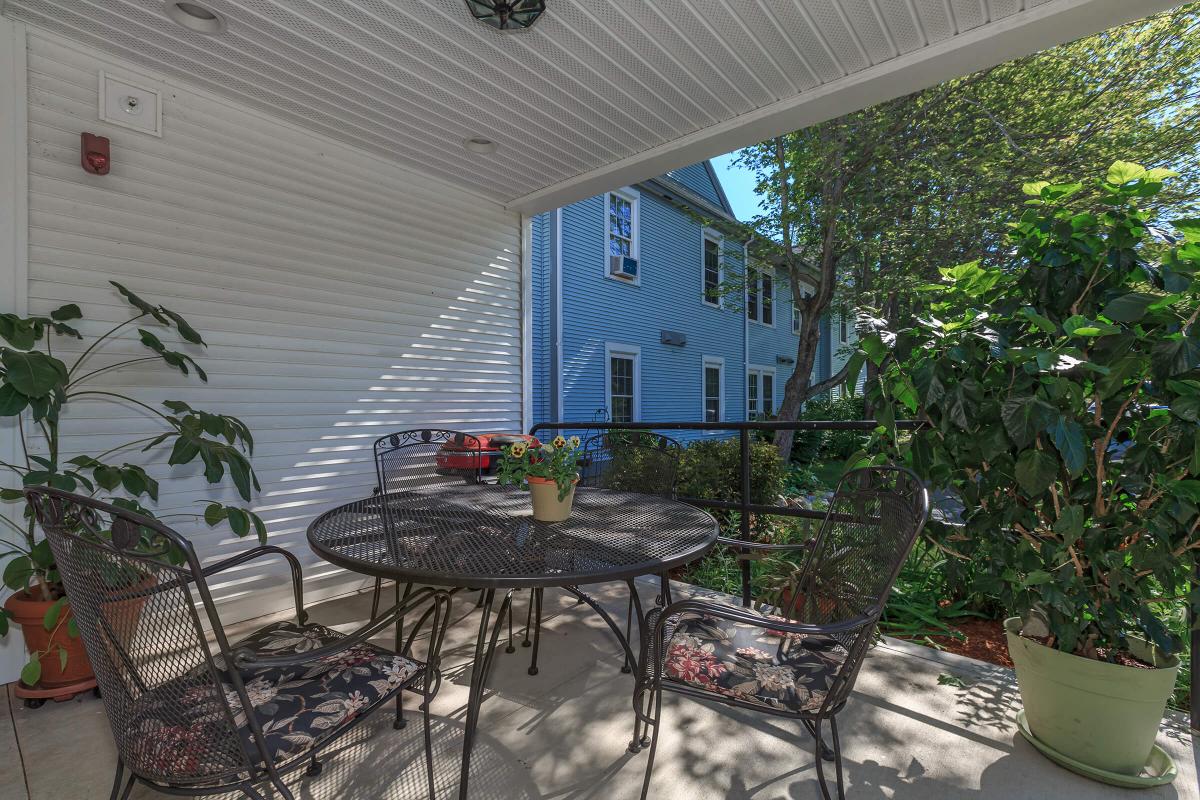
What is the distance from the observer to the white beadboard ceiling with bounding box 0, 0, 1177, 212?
7.03 feet

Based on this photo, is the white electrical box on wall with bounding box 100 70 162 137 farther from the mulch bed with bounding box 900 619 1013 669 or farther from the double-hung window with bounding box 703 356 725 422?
the double-hung window with bounding box 703 356 725 422

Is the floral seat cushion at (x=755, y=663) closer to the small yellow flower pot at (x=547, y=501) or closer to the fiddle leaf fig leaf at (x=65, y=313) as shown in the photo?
the small yellow flower pot at (x=547, y=501)

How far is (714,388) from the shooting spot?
1065 centimetres

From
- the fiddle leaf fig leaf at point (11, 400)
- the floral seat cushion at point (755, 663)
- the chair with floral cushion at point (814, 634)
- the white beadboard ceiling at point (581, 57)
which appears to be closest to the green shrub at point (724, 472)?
the white beadboard ceiling at point (581, 57)

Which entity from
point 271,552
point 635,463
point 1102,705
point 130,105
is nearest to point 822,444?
point 635,463

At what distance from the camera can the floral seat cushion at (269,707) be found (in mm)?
1044

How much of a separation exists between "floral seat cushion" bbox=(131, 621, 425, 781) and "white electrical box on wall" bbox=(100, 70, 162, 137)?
2.47 m

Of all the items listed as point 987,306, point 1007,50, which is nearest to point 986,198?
point 1007,50

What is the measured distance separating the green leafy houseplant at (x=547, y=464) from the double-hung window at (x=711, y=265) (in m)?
8.60

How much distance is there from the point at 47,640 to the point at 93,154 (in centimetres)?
197

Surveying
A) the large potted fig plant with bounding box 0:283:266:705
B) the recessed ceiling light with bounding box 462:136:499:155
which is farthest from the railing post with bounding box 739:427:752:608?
the recessed ceiling light with bounding box 462:136:499:155

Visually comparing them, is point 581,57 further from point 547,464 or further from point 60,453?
point 60,453

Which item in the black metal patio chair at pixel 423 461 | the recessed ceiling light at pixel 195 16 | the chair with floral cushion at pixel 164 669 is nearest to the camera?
the chair with floral cushion at pixel 164 669

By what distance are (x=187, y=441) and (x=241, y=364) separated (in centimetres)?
87
